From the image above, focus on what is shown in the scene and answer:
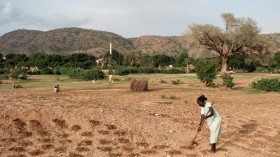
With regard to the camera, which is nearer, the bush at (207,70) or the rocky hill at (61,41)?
the bush at (207,70)

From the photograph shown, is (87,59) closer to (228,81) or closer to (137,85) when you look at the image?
(228,81)

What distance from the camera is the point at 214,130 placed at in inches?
372

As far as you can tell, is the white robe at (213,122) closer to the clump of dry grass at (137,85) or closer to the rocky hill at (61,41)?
the clump of dry grass at (137,85)

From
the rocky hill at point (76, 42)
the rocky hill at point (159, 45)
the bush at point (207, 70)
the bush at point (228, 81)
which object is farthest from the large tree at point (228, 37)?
the rocky hill at point (159, 45)

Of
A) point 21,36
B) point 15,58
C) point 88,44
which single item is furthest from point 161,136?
point 21,36

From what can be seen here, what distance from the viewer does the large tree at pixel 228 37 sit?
49969 mm

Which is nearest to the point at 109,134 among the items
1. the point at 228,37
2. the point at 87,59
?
the point at 228,37

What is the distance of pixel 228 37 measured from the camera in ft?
164

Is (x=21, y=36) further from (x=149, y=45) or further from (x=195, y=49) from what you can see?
(x=195, y=49)

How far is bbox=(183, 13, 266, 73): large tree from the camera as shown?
164 feet

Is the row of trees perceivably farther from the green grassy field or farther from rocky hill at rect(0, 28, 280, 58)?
rocky hill at rect(0, 28, 280, 58)

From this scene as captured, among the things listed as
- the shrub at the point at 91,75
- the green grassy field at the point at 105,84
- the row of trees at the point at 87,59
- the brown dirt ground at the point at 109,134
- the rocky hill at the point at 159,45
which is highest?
the rocky hill at the point at 159,45

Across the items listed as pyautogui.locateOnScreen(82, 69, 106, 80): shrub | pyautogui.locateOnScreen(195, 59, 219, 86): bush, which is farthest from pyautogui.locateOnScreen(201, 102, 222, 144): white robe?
pyautogui.locateOnScreen(82, 69, 106, 80): shrub

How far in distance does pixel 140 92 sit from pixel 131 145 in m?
16.2
